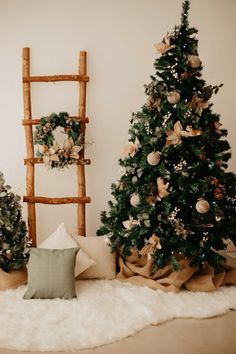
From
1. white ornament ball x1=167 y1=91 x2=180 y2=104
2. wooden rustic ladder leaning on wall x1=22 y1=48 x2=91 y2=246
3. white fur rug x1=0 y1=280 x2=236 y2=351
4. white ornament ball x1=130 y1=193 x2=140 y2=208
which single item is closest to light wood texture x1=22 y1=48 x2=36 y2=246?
wooden rustic ladder leaning on wall x1=22 y1=48 x2=91 y2=246

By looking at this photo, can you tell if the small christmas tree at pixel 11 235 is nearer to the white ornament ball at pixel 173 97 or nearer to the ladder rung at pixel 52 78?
the ladder rung at pixel 52 78

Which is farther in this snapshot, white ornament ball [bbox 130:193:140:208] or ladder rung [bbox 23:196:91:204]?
ladder rung [bbox 23:196:91:204]

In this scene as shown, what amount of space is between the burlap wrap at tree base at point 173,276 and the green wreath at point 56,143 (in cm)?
105

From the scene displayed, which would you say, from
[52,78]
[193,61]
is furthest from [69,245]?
[193,61]

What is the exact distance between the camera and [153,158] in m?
2.76

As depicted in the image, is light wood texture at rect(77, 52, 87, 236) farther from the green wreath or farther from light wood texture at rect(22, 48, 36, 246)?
light wood texture at rect(22, 48, 36, 246)

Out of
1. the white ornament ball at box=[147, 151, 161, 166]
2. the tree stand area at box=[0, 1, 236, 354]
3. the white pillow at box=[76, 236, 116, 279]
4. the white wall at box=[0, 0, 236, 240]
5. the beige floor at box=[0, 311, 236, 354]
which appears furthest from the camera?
the white wall at box=[0, 0, 236, 240]

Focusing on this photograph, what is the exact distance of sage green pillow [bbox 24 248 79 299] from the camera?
8.68ft

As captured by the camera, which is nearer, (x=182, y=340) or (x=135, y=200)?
(x=182, y=340)

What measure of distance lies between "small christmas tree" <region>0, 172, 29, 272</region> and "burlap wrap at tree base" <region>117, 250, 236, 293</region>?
0.83m

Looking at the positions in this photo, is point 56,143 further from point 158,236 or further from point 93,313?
point 93,313

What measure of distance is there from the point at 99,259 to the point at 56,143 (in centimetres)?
111

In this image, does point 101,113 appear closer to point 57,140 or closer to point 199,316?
point 57,140

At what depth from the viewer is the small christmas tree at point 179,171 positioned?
277cm
